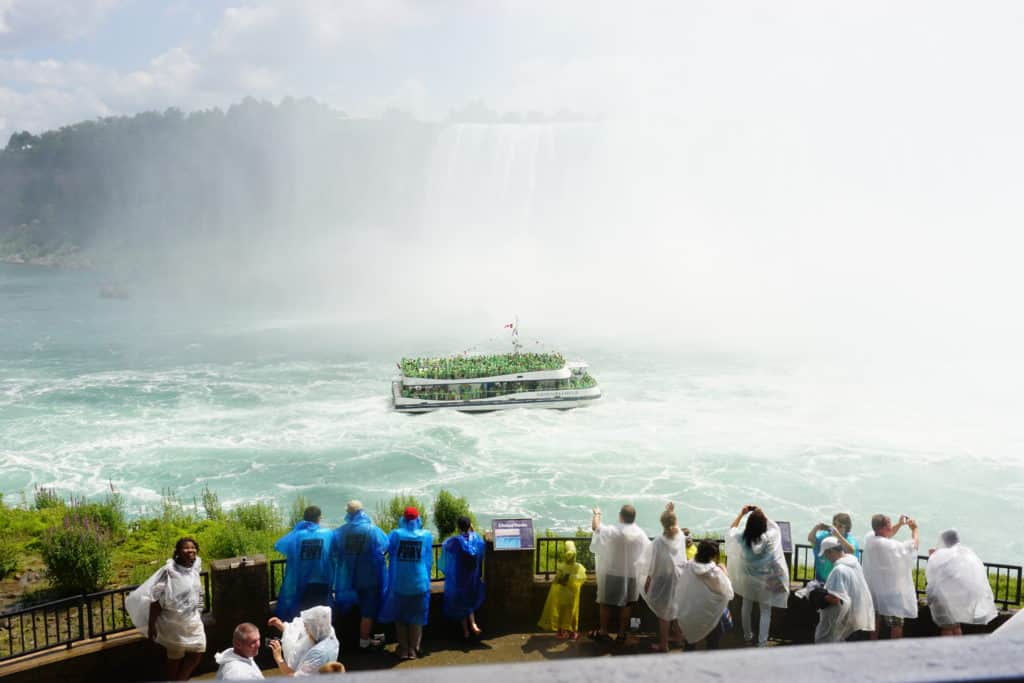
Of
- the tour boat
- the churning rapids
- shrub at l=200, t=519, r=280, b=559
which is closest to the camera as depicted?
shrub at l=200, t=519, r=280, b=559

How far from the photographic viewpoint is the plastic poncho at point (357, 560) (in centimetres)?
664

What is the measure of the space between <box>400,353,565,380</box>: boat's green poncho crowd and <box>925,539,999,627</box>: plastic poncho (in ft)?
83.7

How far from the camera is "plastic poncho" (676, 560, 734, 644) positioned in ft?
20.2

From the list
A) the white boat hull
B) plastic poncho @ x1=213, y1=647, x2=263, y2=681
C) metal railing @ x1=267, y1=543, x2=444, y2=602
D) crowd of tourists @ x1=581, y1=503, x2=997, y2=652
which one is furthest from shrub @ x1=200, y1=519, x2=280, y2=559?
the white boat hull

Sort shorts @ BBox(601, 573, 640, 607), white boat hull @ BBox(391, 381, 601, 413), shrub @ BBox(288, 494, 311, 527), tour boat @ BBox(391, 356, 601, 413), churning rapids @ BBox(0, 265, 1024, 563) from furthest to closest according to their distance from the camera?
1. white boat hull @ BBox(391, 381, 601, 413)
2. tour boat @ BBox(391, 356, 601, 413)
3. churning rapids @ BBox(0, 265, 1024, 563)
4. shrub @ BBox(288, 494, 311, 527)
5. shorts @ BBox(601, 573, 640, 607)

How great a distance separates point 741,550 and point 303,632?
10.9ft

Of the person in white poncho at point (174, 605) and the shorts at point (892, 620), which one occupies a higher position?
the person in white poncho at point (174, 605)

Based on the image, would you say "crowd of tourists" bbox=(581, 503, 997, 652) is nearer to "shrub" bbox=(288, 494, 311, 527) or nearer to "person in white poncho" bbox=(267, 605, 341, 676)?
"person in white poncho" bbox=(267, 605, 341, 676)

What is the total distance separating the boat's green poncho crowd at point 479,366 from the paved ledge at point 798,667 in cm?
3054

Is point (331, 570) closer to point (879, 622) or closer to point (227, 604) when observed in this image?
point (227, 604)

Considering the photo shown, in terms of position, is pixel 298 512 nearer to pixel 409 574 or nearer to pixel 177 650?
pixel 409 574

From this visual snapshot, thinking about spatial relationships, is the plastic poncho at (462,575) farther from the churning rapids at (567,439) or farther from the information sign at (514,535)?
the churning rapids at (567,439)

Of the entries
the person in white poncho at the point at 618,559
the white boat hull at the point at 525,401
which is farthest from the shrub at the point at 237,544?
the white boat hull at the point at 525,401

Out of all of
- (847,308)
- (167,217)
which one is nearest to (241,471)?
(847,308)
